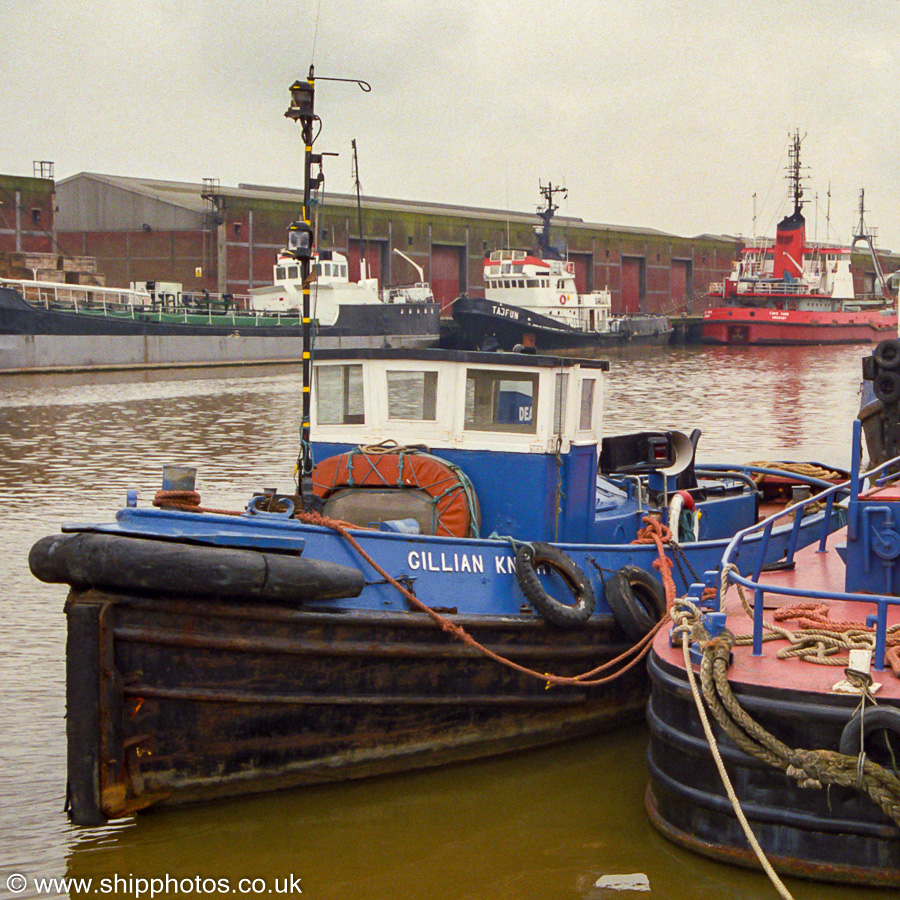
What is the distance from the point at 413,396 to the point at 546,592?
169 centimetres

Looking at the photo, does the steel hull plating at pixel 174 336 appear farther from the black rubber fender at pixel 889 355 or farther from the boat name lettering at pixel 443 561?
the boat name lettering at pixel 443 561

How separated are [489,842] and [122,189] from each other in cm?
4988

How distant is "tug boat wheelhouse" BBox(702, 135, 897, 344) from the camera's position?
57.7 metres

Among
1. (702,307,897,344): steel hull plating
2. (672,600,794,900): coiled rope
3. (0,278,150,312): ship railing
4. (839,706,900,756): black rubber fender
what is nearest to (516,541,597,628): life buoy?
(672,600,794,900): coiled rope

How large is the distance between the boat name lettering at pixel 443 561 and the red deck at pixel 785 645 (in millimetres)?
1154

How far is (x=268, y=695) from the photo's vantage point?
5992 millimetres

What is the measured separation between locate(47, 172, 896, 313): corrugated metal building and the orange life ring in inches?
1510

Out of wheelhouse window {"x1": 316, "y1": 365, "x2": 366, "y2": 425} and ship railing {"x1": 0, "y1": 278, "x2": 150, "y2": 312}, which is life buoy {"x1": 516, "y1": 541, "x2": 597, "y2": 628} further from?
ship railing {"x1": 0, "y1": 278, "x2": 150, "y2": 312}

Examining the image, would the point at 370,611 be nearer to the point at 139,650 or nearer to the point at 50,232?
the point at 139,650

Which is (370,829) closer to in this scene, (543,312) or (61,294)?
(61,294)

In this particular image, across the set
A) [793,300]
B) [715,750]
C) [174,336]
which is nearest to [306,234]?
[715,750]

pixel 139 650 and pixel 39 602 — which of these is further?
pixel 39 602

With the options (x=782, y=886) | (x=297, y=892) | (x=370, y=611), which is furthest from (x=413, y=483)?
(x=782, y=886)

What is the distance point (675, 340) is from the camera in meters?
59.7
